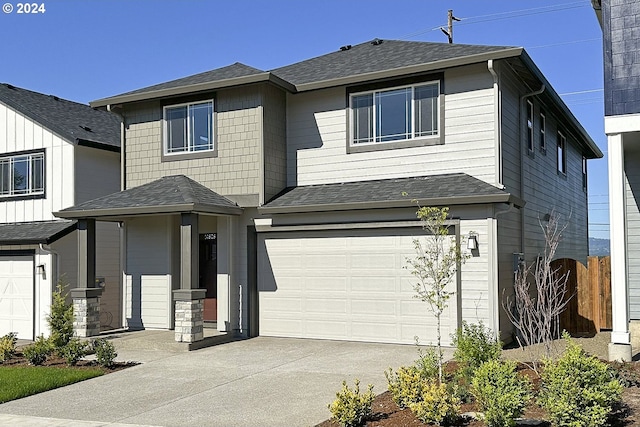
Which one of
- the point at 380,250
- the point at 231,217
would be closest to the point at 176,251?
the point at 231,217

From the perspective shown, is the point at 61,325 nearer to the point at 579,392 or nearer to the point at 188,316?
the point at 188,316

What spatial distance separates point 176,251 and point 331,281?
14.1ft

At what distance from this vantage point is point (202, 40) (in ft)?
50.7

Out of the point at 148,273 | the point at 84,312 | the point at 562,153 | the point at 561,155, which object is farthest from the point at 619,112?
the point at 84,312

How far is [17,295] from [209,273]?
4.99m

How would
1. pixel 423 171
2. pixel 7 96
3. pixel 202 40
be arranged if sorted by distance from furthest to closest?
1. pixel 7 96
2. pixel 202 40
3. pixel 423 171

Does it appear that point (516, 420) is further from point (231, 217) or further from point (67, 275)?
point (67, 275)

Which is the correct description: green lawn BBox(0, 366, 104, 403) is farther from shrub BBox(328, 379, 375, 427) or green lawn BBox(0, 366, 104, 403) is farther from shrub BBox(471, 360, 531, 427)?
shrub BBox(471, 360, 531, 427)

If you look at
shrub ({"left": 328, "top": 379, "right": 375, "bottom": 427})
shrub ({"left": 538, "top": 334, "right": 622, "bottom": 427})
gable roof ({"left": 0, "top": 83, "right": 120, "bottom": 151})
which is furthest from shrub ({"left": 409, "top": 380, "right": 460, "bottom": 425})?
gable roof ({"left": 0, "top": 83, "right": 120, "bottom": 151})

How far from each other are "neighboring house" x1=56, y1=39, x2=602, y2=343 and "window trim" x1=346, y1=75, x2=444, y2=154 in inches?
1.1

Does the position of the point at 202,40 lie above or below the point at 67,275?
above

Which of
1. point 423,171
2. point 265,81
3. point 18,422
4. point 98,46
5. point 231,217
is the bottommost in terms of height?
point 18,422

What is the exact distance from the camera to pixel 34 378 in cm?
1011

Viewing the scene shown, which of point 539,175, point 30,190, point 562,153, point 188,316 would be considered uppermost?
point 562,153
